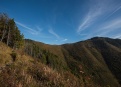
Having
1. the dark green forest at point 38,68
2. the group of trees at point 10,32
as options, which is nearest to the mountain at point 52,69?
the dark green forest at point 38,68

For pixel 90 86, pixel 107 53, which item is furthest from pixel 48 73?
pixel 107 53

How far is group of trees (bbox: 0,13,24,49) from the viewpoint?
46.2m

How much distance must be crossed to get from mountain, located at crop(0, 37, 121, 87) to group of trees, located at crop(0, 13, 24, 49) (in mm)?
4457

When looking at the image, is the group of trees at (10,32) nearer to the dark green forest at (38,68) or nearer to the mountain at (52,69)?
the dark green forest at (38,68)

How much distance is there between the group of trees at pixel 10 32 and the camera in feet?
151

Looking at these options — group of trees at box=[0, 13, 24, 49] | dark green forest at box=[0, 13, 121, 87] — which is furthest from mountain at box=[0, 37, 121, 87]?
group of trees at box=[0, 13, 24, 49]

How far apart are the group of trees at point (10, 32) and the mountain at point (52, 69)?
4.46 meters

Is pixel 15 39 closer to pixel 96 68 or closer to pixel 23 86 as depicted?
pixel 23 86

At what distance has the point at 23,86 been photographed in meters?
3.99

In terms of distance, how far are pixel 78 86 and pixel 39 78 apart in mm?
1713

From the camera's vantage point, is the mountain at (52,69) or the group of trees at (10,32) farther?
the group of trees at (10,32)

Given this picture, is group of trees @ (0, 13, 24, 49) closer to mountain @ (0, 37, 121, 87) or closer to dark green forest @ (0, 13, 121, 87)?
dark green forest @ (0, 13, 121, 87)

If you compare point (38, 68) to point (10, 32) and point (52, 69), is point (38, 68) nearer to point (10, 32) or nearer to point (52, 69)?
point (52, 69)

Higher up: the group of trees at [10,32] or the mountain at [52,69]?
the group of trees at [10,32]
